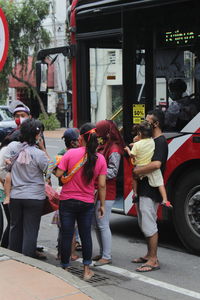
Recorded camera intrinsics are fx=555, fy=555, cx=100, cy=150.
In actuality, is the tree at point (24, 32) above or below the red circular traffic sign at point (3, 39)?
above

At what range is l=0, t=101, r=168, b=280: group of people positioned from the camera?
559cm

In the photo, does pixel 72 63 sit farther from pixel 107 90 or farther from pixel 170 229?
pixel 170 229

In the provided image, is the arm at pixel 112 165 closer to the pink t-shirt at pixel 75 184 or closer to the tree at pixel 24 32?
the pink t-shirt at pixel 75 184

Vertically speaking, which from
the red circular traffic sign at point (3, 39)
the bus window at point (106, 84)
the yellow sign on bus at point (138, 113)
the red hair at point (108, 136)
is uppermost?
the red circular traffic sign at point (3, 39)

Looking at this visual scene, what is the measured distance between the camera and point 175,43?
684cm

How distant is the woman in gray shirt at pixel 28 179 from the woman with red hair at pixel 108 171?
2.59 feet

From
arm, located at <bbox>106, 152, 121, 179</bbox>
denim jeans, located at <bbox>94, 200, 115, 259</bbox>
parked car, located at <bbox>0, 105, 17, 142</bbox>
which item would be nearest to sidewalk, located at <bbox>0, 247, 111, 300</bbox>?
denim jeans, located at <bbox>94, 200, 115, 259</bbox>

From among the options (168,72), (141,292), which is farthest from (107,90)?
(141,292)

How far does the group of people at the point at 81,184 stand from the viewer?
5.59 meters

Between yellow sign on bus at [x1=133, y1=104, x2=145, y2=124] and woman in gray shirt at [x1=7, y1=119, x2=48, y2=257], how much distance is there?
5.93ft

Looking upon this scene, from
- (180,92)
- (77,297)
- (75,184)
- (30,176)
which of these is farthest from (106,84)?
(77,297)

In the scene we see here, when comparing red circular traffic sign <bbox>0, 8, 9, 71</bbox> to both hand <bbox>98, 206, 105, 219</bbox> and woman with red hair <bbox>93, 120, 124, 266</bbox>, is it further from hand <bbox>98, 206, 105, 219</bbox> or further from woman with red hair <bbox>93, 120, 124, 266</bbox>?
hand <bbox>98, 206, 105, 219</bbox>

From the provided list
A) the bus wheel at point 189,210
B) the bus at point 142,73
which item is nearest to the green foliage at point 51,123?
the bus at point 142,73

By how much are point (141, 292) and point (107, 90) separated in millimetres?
3361
